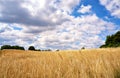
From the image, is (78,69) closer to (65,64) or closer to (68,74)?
(68,74)

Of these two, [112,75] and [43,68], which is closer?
[112,75]

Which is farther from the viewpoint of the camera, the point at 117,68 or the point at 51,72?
the point at 117,68

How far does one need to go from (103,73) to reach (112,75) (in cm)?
20

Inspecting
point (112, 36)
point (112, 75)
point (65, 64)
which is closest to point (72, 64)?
point (65, 64)

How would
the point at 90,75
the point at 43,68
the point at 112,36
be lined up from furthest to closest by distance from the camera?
the point at 112,36 → the point at 43,68 → the point at 90,75

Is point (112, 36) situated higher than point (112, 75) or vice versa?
point (112, 36)

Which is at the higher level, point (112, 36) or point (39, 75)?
point (112, 36)

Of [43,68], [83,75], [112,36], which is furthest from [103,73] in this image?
[112,36]

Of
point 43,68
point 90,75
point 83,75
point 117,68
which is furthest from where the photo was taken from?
point 117,68

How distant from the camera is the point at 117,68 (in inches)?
190

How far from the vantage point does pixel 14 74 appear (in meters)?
4.09

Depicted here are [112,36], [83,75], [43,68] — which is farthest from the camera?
[112,36]

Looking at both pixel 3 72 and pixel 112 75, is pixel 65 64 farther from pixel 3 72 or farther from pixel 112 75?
pixel 3 72

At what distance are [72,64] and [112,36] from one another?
50.6 meters
